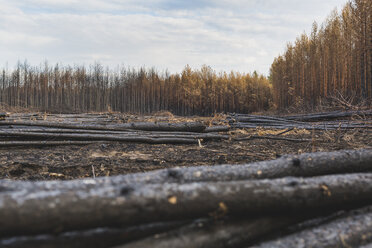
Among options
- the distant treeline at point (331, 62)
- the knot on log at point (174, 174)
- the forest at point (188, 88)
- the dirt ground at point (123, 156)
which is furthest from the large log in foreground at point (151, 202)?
the forest at point (188, 88)

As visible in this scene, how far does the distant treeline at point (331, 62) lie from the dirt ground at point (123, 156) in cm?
985

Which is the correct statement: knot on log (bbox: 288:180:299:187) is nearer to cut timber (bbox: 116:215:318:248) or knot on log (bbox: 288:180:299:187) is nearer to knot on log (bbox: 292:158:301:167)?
cut timber (bbox: 116:215:318:248)

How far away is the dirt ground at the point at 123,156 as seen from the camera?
3600 millimetres

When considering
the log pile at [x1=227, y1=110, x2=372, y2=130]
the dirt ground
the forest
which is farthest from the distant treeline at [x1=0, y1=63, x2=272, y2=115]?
the dirt ground

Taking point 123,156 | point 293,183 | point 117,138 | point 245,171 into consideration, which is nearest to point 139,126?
point 117,138

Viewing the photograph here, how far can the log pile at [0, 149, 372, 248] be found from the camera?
1.18 metres

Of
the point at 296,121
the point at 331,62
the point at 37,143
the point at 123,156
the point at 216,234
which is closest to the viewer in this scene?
the point at 216,234

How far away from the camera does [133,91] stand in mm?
23781

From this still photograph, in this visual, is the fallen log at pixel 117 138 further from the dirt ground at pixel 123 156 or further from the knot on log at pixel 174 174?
the knot on log at pixel 174 174

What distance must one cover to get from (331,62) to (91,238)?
63.0 ft

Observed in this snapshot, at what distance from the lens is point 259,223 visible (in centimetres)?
152

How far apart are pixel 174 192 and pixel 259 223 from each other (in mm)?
535

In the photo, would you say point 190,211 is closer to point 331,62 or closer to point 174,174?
point 174,174

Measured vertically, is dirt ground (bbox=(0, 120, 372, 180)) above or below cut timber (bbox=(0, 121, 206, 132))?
below
